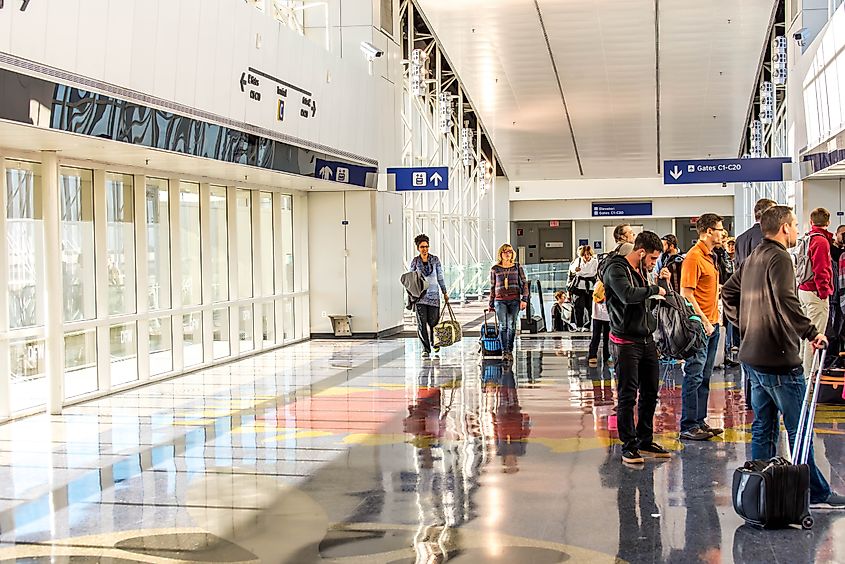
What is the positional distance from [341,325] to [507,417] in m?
9.60

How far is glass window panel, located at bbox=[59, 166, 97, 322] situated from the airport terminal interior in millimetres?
30

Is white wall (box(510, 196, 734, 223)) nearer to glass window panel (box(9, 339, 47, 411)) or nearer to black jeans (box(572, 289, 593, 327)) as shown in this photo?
black jeans (box(572, 289, 593, 327))

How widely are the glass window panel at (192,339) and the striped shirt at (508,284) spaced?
415 centimetres

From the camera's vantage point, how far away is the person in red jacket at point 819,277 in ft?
31.3

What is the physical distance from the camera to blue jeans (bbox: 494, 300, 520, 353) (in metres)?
14.2

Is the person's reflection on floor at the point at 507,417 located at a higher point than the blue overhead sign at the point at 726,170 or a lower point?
lower

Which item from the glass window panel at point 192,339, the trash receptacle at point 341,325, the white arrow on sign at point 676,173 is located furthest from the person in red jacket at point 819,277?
the white arrow on sign at point 676,173

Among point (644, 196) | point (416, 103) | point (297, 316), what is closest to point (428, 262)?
point (297, 316)

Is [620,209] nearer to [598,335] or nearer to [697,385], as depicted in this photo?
[598,335]

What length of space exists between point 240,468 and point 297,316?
36.4 feet

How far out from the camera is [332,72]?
55.6 ft

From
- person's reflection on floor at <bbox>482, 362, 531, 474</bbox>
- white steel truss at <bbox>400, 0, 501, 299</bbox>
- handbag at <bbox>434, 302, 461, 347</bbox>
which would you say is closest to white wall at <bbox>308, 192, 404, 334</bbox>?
handbag at <bbox>434, 302, 461, 347</bbox>

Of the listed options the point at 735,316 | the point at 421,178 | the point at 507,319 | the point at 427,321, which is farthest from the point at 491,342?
the point at 735,316

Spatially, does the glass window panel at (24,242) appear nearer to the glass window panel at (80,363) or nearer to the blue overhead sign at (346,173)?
the glass window panel at (80,363)
